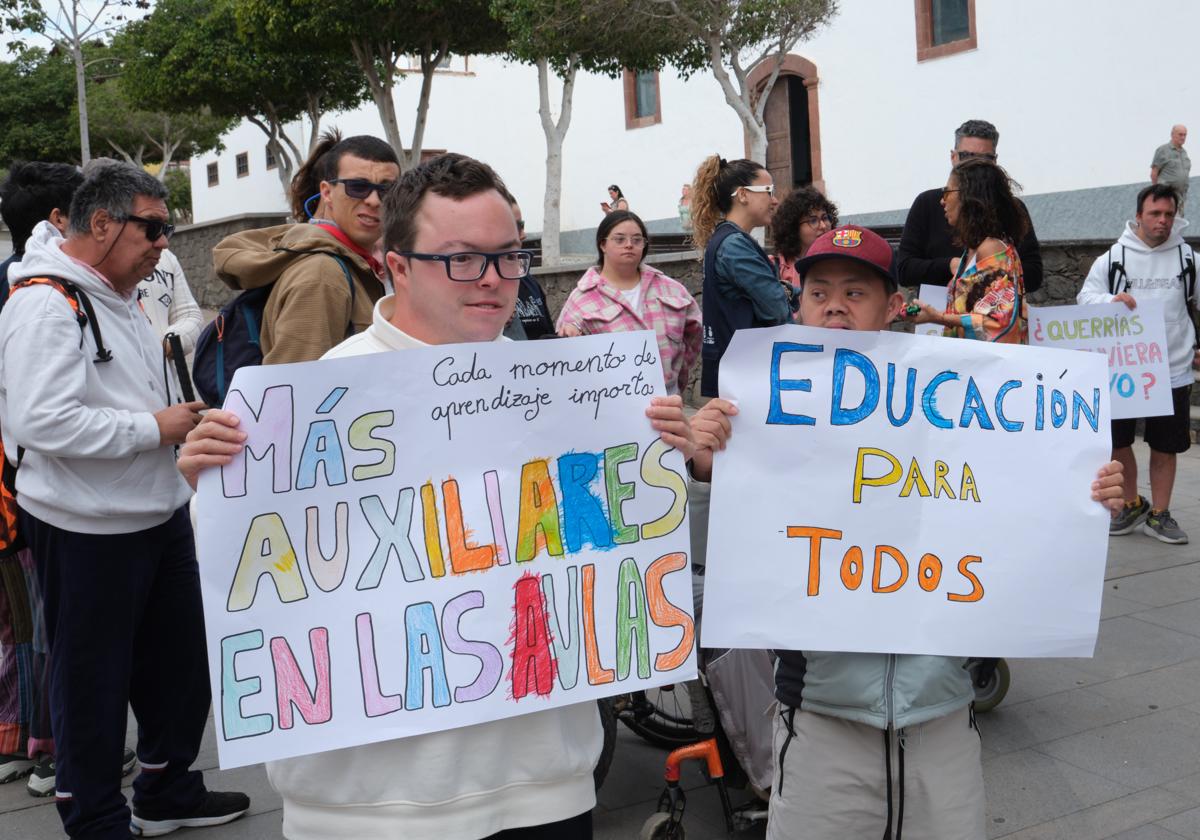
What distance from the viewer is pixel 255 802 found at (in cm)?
383

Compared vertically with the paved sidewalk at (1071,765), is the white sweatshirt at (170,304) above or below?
above

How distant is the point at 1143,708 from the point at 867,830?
2560mm

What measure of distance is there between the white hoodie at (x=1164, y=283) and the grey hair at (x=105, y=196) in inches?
204

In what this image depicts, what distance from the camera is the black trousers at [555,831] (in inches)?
74.7

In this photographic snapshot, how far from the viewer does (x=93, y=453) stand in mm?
3033

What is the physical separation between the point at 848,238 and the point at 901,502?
0.54 m

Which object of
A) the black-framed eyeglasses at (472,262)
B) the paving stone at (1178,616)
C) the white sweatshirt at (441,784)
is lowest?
the paving stone at (1178,616)

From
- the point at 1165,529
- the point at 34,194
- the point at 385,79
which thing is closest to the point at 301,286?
the point at 34,194

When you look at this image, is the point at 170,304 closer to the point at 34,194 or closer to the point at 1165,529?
the point at 34,194

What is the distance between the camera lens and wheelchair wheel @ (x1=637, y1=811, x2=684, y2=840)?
325cm

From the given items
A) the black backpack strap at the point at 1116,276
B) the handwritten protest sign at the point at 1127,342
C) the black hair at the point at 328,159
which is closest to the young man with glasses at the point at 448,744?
the black hair at the point at 328,159

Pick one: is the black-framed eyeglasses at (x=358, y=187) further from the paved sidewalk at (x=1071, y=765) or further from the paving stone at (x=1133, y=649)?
the paving stone at (x=1133, y=649)

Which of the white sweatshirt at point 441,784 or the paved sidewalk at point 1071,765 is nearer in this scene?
the white sweatshirt at point 441,784

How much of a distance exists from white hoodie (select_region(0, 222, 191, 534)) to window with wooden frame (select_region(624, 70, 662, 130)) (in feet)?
74.0
